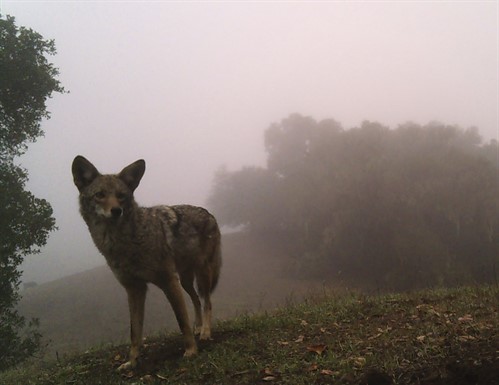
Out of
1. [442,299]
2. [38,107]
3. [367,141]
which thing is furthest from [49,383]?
[367,141]

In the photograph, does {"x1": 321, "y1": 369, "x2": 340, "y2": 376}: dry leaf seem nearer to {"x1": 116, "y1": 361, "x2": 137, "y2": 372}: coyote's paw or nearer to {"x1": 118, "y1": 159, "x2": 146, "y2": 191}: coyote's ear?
{"x1": 116, "y1": 361, "x2": 137, "y2": 372}: coyote's paw

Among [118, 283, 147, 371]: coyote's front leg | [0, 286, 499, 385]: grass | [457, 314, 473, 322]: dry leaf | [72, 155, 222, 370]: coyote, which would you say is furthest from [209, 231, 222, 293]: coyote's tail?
[457, 314, 473, 322]: dry leaf

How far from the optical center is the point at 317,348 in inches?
219

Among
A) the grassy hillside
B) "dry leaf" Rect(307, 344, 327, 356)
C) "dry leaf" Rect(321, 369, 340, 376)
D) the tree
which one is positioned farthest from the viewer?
the grassy hillside

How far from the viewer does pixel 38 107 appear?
52.6ft

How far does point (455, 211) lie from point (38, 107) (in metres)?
29.2

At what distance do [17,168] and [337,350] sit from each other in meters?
13.7

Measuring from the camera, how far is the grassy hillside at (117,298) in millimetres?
25891

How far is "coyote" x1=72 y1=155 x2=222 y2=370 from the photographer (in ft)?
19.2

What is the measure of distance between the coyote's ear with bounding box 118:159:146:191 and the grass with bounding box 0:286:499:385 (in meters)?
2.62

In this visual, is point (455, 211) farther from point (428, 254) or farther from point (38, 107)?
point (38, 107)

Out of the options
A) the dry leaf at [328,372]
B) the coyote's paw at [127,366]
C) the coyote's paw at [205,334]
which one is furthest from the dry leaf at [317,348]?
the coyote's paw at [127,366]

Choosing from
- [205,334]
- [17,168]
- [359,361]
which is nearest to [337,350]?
[359,361]

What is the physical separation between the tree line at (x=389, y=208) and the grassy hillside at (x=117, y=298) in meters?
2.42
